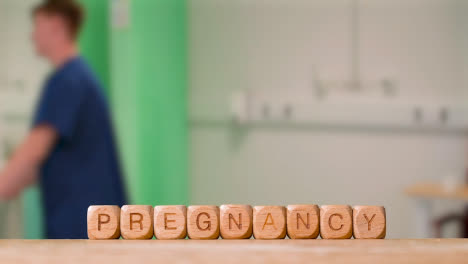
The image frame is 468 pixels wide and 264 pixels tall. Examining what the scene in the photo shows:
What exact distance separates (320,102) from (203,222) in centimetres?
202

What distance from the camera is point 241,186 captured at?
7.73ft

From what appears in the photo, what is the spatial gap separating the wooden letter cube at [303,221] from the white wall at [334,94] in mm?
1994

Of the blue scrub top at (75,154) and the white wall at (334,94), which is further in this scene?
the white wall at (334,94)

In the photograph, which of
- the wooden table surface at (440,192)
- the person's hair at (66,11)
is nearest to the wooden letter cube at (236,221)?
the person's hair at (66,11)

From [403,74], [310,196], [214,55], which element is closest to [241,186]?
[310,196]

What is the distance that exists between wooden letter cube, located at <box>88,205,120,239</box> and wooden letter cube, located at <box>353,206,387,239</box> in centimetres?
13

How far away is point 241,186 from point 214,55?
0.55m

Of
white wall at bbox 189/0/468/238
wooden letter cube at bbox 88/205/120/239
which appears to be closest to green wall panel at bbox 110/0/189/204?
white wall at bbox 189/0/468/238

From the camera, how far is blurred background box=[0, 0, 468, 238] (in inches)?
90.2

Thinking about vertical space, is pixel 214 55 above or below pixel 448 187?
above

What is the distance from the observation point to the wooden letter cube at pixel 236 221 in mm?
319

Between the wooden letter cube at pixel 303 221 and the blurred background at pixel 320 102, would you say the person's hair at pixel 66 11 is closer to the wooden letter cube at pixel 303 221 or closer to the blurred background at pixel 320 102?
the blurred background at pixel 320 102

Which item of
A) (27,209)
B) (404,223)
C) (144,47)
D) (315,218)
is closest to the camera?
(315,218)

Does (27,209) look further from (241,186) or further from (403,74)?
(403,74)
